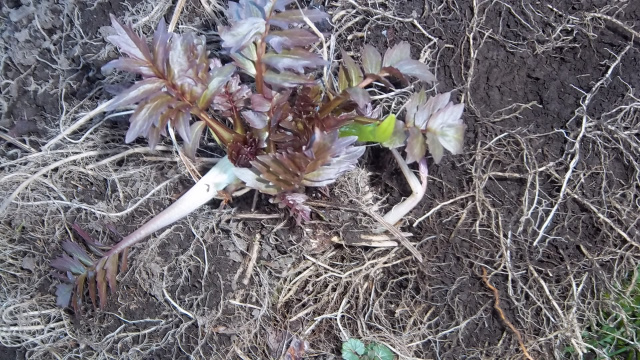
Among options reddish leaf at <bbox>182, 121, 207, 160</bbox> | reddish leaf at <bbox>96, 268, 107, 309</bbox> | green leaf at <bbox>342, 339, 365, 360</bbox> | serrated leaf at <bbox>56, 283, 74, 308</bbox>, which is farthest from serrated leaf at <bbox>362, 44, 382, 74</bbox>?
serrated leaf at <bbox>56, 283, 74, 308</bbox>

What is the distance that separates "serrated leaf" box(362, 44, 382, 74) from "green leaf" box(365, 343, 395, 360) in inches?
24.6

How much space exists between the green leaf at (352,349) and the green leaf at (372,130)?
48 cm

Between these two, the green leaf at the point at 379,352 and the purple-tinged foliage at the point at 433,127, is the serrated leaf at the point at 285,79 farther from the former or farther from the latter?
the green leaf at the point at 379,352

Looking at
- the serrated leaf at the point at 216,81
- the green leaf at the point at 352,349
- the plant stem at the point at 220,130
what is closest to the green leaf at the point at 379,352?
the green leaf at the point at 352,349

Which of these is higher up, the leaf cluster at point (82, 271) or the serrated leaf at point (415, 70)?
the serrated leaf at point (415, 70)

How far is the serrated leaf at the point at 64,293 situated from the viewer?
4.09ft

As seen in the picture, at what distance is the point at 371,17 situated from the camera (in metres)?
1.38

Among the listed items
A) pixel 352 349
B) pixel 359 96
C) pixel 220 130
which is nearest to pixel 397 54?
pixel 359 96

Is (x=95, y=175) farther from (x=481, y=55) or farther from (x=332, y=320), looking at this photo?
(x=481, y=55)

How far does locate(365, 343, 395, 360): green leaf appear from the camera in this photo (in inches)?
48.4

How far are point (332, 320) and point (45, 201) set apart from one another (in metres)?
0.76

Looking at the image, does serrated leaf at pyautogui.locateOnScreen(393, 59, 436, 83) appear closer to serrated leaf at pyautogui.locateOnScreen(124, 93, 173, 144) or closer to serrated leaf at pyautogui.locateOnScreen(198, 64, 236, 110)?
serrated leaf at pyautogui.locateOnScreen(198, 64, 236, 110)

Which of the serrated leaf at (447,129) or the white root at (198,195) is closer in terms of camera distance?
the serrated leaf at (447,129)

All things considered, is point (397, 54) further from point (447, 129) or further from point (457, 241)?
point (457, 241)
